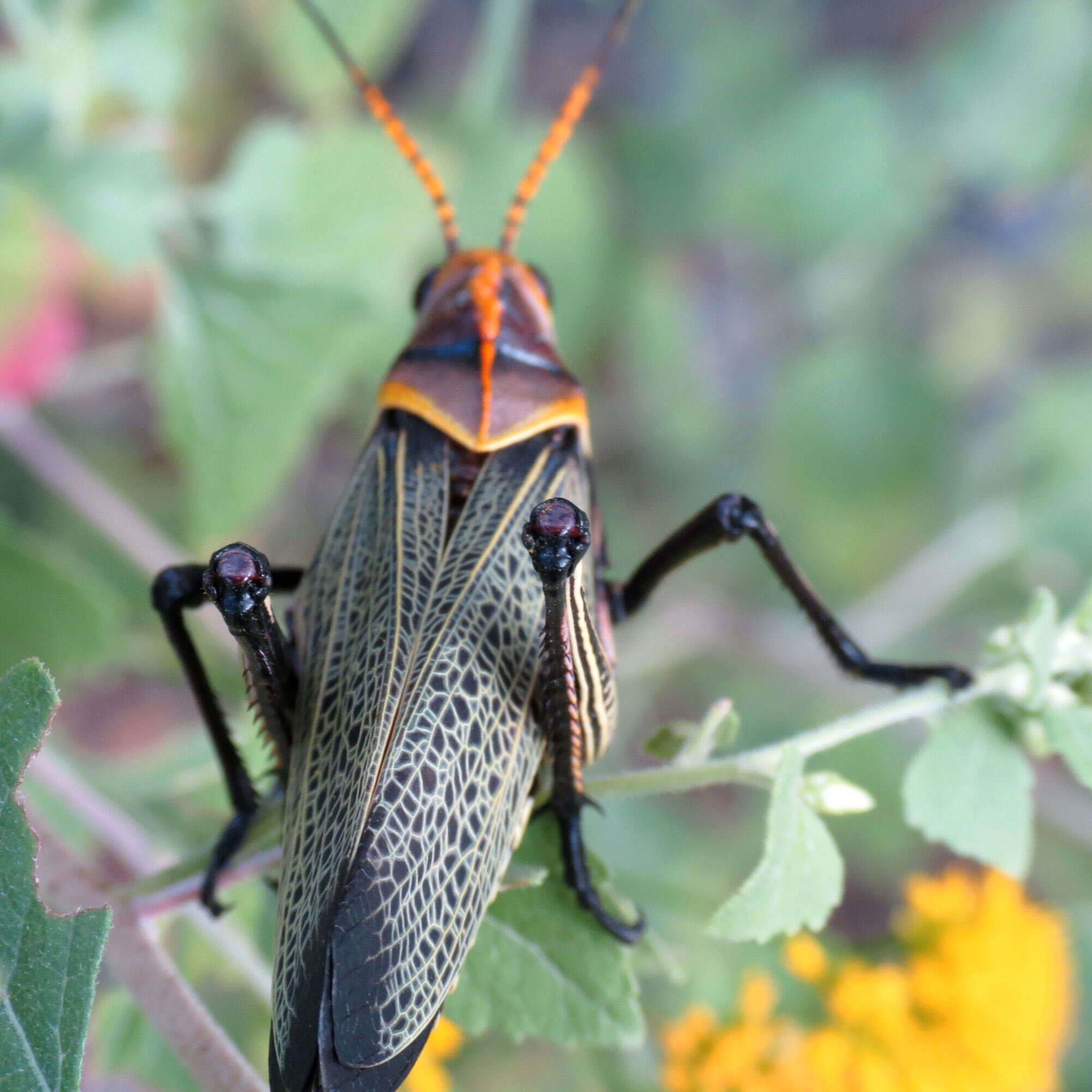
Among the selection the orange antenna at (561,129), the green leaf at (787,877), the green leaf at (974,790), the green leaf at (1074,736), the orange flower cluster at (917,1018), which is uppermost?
the orange antenna at (561,129)

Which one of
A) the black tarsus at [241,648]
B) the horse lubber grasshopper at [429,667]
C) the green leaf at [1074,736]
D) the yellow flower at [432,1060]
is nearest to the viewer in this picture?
the horse lubber grasshopper at [429,667]

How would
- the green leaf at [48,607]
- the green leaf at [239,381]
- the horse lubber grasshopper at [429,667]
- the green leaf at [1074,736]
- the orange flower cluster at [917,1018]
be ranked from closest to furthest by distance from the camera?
the horse lubber grasshopper at [429,667] → the green leaf at [1074,736] → the orange flower cluster at [917,1018] → the green leaf at [48,607] → the green leaf at [239,381]

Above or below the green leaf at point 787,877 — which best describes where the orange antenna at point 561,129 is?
above

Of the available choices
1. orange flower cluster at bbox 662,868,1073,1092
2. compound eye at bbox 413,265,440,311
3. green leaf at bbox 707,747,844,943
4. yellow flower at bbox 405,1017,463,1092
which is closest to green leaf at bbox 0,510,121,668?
compound eye at bbox 413,265,440,311

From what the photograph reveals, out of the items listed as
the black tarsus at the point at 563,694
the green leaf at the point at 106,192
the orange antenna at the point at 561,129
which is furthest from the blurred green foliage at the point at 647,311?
the black tarsus at the point at 563,694

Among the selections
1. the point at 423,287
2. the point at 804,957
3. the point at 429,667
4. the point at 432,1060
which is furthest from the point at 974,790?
the point at 423,287

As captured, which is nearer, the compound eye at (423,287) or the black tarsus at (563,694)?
the black tarsus at (563,694)

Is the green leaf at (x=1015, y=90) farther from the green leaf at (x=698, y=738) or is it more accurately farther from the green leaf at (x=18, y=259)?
the green leaf at (x=698, y=738)
